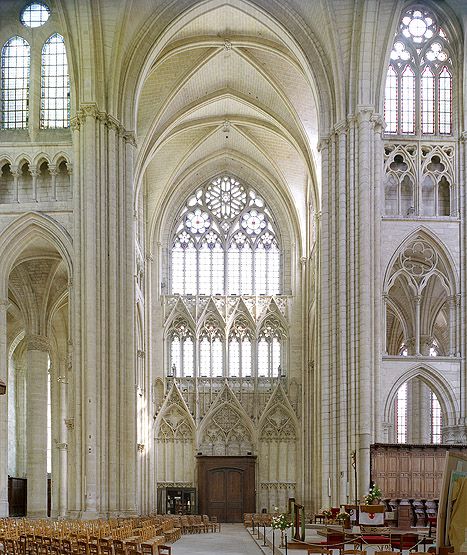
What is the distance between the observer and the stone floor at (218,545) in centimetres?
2889

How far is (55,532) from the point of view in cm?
2438

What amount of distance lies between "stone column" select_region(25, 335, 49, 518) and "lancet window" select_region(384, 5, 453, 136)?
1917 cm

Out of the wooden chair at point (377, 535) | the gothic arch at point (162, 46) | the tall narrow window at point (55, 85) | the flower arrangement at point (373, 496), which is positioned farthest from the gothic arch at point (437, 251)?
the tall narrow window at point (55, 85)

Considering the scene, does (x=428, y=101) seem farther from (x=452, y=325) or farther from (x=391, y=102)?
(x=452, y=325)

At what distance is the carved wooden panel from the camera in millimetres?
34656

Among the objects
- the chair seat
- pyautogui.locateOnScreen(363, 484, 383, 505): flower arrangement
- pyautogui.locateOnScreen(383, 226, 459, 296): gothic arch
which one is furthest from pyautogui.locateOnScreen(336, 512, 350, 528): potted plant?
pyautogui.locateOnScreen(383, 226, 459, 296): gothic arch

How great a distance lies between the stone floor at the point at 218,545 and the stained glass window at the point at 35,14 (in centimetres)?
2091

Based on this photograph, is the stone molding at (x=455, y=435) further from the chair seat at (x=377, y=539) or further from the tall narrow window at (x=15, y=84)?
the tall narrow window at (x=15, y=84)

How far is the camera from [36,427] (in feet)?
151

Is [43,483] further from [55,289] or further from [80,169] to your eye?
[80,169]

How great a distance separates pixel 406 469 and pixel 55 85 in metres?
20.0

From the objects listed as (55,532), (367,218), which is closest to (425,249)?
(367,218)

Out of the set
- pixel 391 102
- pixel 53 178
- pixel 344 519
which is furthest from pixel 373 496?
pixel 53 178

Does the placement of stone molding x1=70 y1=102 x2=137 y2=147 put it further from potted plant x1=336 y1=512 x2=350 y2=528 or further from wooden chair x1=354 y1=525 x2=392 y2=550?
wooden chair x1=354 y1=525 x2=392 y2=550
